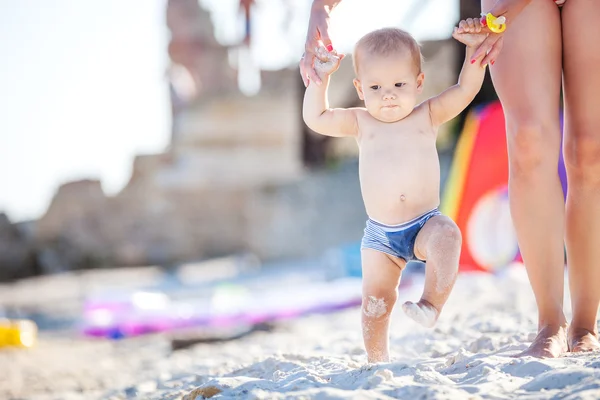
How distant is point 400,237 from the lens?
2594 mm

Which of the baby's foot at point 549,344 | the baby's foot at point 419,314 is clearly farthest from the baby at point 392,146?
the baby's foot at point 549,344

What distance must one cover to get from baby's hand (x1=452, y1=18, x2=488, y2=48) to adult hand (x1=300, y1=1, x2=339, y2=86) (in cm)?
46

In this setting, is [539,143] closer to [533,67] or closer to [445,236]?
[533,67]

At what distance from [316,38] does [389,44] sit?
0.28 m

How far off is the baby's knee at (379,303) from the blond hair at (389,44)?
81 centimetres

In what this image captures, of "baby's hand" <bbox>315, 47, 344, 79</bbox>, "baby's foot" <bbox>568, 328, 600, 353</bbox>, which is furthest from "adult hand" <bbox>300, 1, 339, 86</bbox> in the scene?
"baby's foot" <bbox>568, 328, 600, 353</bbox>

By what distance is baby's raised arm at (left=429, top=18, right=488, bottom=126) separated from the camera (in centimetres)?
255

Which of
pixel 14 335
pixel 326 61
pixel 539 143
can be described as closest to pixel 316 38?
pixel 326 61

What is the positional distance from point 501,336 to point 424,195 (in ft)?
3.35

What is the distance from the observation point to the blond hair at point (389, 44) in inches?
100

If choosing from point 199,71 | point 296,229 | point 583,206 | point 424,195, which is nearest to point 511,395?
point 424,195

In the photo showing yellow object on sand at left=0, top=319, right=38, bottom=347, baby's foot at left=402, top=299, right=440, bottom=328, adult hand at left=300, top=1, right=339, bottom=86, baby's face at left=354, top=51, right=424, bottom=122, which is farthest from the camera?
yellow object on sand at left=0, top=319, right=38, bottom=347

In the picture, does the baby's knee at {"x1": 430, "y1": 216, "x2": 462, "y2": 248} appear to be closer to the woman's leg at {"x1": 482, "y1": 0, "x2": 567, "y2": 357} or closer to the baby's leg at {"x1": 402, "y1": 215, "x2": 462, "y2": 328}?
the baby's leg at {"x1": 402, "y1": 215, "x2": 462, "y2": 328}

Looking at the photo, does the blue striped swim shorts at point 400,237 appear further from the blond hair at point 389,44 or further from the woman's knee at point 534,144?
the blond hair at point 389,44
